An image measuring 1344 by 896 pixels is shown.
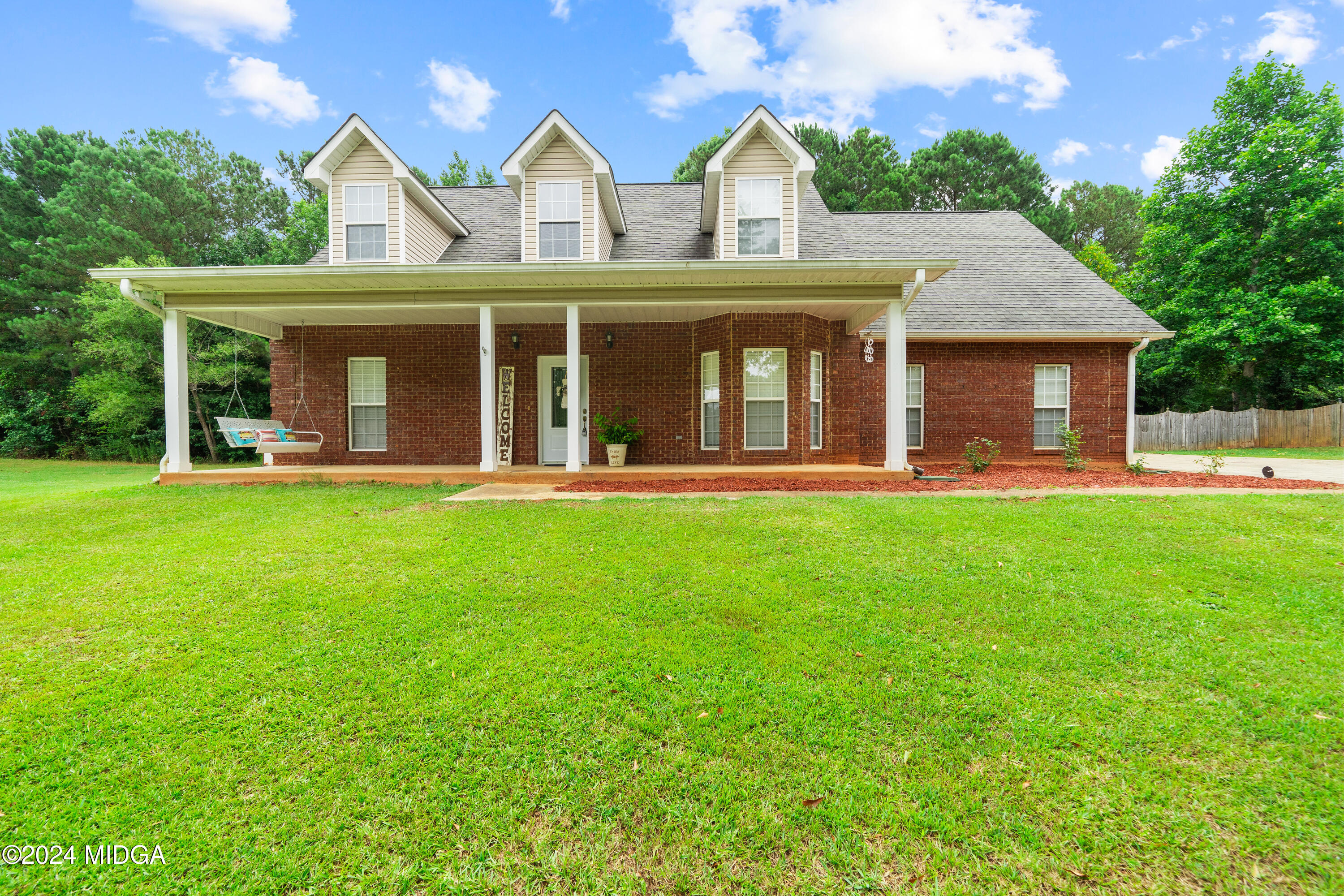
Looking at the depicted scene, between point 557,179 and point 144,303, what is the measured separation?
6963 mm

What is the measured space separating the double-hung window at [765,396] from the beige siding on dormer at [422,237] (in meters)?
6.39

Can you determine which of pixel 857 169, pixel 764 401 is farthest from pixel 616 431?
pixel 857 169

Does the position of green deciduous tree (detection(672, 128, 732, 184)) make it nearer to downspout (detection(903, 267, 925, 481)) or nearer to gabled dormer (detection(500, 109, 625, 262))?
gabled dormer (detection(500, 109, 625, 262))

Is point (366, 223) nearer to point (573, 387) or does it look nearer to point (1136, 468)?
point (573, 387)

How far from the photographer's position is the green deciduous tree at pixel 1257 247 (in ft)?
57.6

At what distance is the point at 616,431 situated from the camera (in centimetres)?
988

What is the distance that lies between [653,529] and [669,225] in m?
8.85

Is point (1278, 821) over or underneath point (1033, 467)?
underneath

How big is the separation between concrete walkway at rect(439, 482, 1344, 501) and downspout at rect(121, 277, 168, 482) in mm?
5445

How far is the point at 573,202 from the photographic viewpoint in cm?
1002

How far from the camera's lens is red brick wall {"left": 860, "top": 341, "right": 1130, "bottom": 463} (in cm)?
1103

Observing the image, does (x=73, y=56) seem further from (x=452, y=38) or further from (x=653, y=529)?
(x=653, y=529)

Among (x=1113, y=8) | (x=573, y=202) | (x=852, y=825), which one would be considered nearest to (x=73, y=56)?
(x=573, y=202)

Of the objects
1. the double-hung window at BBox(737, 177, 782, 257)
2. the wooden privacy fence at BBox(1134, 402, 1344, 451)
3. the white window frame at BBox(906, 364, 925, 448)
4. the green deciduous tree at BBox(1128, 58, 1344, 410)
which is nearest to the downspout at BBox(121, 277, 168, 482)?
the double-hung window at BBox(737, 177, 782, 257)
